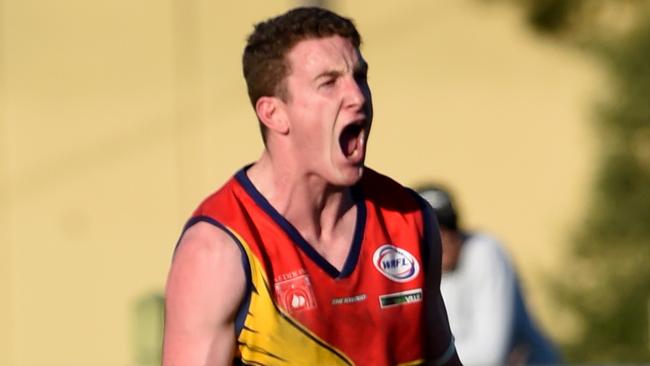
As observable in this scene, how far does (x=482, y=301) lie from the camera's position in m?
8.41

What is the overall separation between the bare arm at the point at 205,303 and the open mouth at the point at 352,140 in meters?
0.38

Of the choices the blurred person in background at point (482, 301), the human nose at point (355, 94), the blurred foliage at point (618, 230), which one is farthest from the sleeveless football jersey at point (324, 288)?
the blurred foliage at point (618, 230)

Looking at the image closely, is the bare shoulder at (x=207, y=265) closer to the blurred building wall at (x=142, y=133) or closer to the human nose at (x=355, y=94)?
the human nose at (x=355, y=94)

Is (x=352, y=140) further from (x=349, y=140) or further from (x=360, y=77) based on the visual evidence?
(x=360, y=77)

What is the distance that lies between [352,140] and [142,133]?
971 centimetres

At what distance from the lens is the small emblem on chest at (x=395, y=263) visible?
4688 mm

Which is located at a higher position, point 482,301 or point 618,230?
point 482,301

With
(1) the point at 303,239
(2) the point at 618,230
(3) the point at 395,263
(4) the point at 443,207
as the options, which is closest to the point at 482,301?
(4) the point at 443,207

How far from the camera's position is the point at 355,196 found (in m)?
4.86

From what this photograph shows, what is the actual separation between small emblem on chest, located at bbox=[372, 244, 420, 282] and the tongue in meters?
0.31

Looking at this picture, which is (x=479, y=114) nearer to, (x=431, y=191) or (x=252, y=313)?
(x=431, y=191)

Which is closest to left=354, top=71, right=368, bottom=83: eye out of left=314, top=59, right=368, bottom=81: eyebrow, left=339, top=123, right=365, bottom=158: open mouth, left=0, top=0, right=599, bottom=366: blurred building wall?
left=314, top=59, right=368, bottom=81: eyebrow

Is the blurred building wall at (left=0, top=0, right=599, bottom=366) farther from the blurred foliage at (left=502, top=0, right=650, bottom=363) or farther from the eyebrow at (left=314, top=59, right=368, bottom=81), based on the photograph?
the eyebrow at (left=314, top=59, right=368, bottom=81)

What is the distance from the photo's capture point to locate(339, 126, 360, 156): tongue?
180 inches
